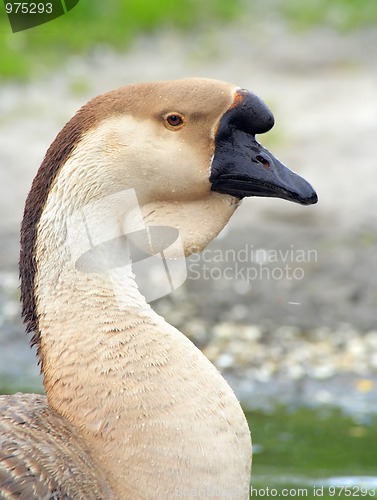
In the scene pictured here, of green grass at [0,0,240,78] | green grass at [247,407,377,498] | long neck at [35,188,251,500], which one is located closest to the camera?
long neck at [35,188,251,500]

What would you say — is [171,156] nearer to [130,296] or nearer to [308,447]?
[130,296]

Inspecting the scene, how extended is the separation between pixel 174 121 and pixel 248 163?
1.15 ft

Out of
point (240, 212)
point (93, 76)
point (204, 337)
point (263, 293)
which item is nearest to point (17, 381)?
point (204, 337)

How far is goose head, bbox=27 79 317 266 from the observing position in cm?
422

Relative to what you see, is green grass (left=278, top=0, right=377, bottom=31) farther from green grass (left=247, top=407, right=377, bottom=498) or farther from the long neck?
the long neck

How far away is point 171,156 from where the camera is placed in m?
4.29

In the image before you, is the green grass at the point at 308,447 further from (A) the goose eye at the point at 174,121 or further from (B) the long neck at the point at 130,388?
(A) the goose eye at the point at 174,121

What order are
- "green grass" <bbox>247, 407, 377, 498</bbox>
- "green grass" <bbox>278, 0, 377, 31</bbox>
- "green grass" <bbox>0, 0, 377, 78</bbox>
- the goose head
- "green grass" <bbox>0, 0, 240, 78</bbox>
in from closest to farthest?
the goose head, "green grass" <bbox>247, 407, 377, 498</bbox>, "green grass" <bbox>0, 0, 240, 78</bbox>, "green grass" <bbox>0, 0, 377, 78</bbox>, "green grass" <bbox>278, 0, 377, 31</bbox>

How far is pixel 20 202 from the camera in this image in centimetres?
1105

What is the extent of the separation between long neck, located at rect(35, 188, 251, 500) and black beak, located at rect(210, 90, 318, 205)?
22.9 inches

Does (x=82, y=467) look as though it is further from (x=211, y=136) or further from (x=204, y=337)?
(x=204, y=337)

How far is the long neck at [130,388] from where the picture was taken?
402 cm

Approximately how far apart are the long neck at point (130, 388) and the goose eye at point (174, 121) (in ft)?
1.90

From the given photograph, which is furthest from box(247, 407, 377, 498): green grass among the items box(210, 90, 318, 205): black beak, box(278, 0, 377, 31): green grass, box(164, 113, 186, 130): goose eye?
box(278, 0, 377, 31): green grass
